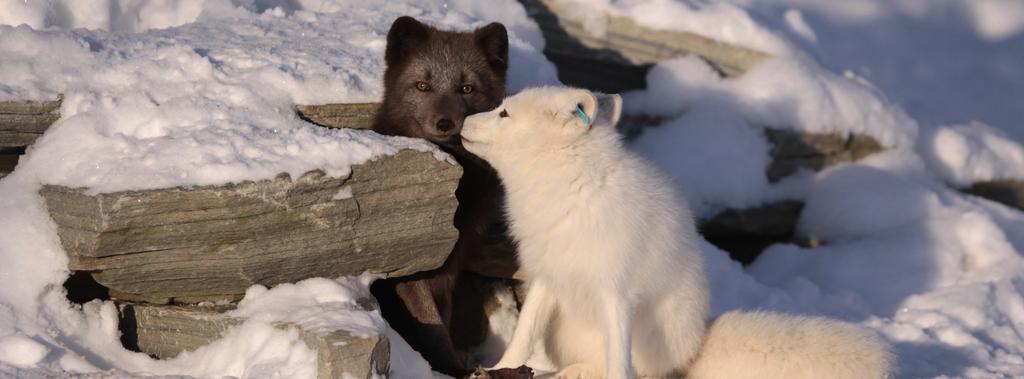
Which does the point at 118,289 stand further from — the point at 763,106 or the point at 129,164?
the point at 763,106

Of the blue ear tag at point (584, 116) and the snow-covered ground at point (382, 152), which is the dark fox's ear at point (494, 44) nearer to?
the snow-covered ground at point (382, 152)

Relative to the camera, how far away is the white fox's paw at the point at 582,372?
5363mm

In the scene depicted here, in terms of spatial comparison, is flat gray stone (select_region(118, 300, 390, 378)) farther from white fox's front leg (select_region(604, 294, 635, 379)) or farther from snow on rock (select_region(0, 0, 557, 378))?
white fox's front leg (select_region(604, 294, 635, 379))

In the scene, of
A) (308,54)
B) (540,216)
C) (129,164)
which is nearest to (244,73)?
(308,54)

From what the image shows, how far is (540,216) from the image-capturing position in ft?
16.6

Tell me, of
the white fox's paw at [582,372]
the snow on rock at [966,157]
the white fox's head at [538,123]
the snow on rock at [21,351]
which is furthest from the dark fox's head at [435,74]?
the snow on rock at [966,157]

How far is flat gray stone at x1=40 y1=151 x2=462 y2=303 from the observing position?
473 centimetres

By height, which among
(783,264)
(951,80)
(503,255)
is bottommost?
(951,80)

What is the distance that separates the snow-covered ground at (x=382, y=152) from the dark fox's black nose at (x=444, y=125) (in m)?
0.34

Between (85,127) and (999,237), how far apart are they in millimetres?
6319

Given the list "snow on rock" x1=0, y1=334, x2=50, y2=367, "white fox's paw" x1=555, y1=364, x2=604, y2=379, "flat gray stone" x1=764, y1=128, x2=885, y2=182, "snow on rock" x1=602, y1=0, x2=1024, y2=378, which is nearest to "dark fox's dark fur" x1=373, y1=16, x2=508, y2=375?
"white fox's paw" x1=555, y1=364, x2=604, y2=379

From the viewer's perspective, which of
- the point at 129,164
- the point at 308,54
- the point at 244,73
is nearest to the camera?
the point at 129,164

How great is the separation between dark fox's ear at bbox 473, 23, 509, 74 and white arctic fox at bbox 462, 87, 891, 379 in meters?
0.88

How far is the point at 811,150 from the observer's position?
9016mm
